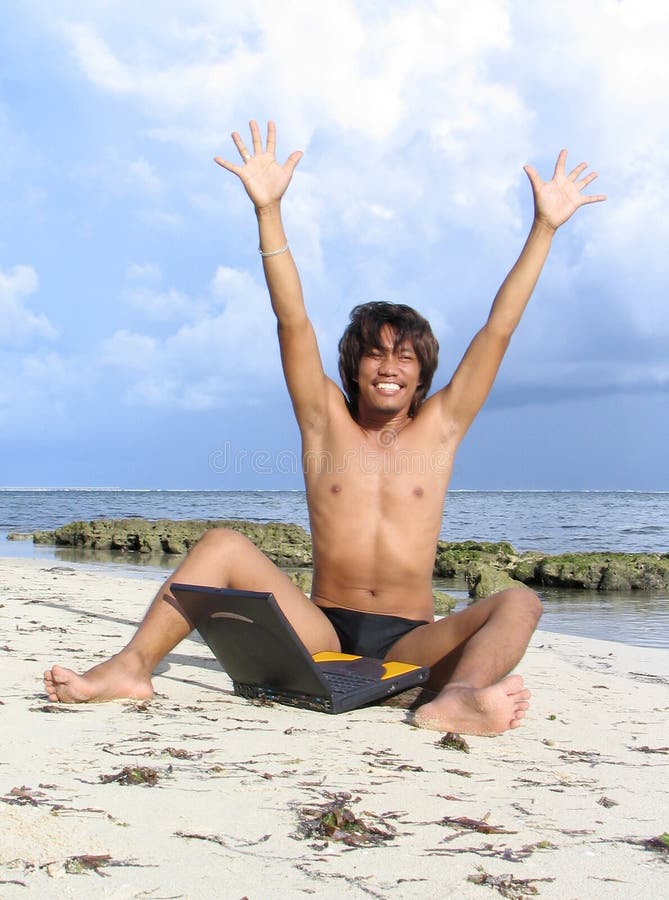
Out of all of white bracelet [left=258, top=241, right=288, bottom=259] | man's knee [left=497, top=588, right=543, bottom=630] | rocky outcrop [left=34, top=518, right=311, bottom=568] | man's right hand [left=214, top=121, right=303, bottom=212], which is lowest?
rocky outcrop [left=34, top=518, right=311, bottom=568]

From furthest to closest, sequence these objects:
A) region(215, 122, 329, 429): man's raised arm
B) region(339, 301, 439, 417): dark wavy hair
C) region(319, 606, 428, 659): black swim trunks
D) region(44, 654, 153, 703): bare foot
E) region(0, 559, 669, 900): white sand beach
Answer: region(339, 301, 439, 417): dark wavy hair → region(319, 606, 428, 659): black swim trunks → region(215, 122, 329, 429): man's raised arm → region(44, 654, 153, 703): bare foot → region(0, 559, 669, 900): white sand beach

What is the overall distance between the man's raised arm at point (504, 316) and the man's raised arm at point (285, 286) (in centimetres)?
62

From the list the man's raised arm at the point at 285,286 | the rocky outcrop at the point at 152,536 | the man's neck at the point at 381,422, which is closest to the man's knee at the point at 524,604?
the man's neck at the point at 381,422

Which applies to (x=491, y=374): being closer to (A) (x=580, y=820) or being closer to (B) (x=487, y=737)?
(B) (x=487, y=737)

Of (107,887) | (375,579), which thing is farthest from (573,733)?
(107,887)

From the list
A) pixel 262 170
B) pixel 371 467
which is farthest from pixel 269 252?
pixel 371 467

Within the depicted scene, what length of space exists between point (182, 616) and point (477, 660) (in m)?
1.21

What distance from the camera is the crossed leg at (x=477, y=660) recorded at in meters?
3.12

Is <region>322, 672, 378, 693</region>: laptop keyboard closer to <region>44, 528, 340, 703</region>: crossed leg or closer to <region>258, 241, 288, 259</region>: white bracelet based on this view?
<region>44, 528, 340, 703</region>: crossed leg

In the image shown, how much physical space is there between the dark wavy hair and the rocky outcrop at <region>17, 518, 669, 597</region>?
5.75 metres

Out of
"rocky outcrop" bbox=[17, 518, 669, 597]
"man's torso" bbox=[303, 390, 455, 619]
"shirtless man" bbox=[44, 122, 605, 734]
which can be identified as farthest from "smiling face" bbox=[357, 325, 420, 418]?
"rocky outcrop" bbox=[17, 518, 669, 597]

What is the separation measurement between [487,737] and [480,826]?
105 centimetres

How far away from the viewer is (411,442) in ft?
13.0

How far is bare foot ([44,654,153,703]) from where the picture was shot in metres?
3.33
